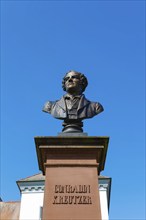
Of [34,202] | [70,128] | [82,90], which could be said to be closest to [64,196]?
[70,128]

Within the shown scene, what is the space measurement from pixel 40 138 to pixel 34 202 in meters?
25.1

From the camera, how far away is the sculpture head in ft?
26.3

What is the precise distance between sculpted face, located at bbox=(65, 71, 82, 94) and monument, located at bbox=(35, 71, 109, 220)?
59 centimetres

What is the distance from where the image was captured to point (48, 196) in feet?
19.9

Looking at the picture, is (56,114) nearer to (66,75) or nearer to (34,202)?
(66,75)

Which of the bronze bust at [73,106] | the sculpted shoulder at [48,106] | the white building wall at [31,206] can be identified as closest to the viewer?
the bronze bust at [73,106]

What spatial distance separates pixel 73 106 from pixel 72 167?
1.80 meters

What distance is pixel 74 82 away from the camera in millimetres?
8047

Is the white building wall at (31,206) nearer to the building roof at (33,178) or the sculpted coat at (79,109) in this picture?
the building roof at (33,178)

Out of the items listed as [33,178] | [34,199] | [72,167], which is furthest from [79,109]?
[33,178]

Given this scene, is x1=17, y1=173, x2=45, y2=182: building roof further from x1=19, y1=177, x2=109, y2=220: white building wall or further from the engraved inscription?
the engraved inscription

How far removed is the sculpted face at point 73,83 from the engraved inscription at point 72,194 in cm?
275

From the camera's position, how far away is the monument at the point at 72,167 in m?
5.95

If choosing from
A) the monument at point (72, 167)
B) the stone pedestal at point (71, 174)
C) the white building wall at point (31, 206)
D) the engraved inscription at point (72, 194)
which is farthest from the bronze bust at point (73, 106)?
the white building wall at point (31, 206)
